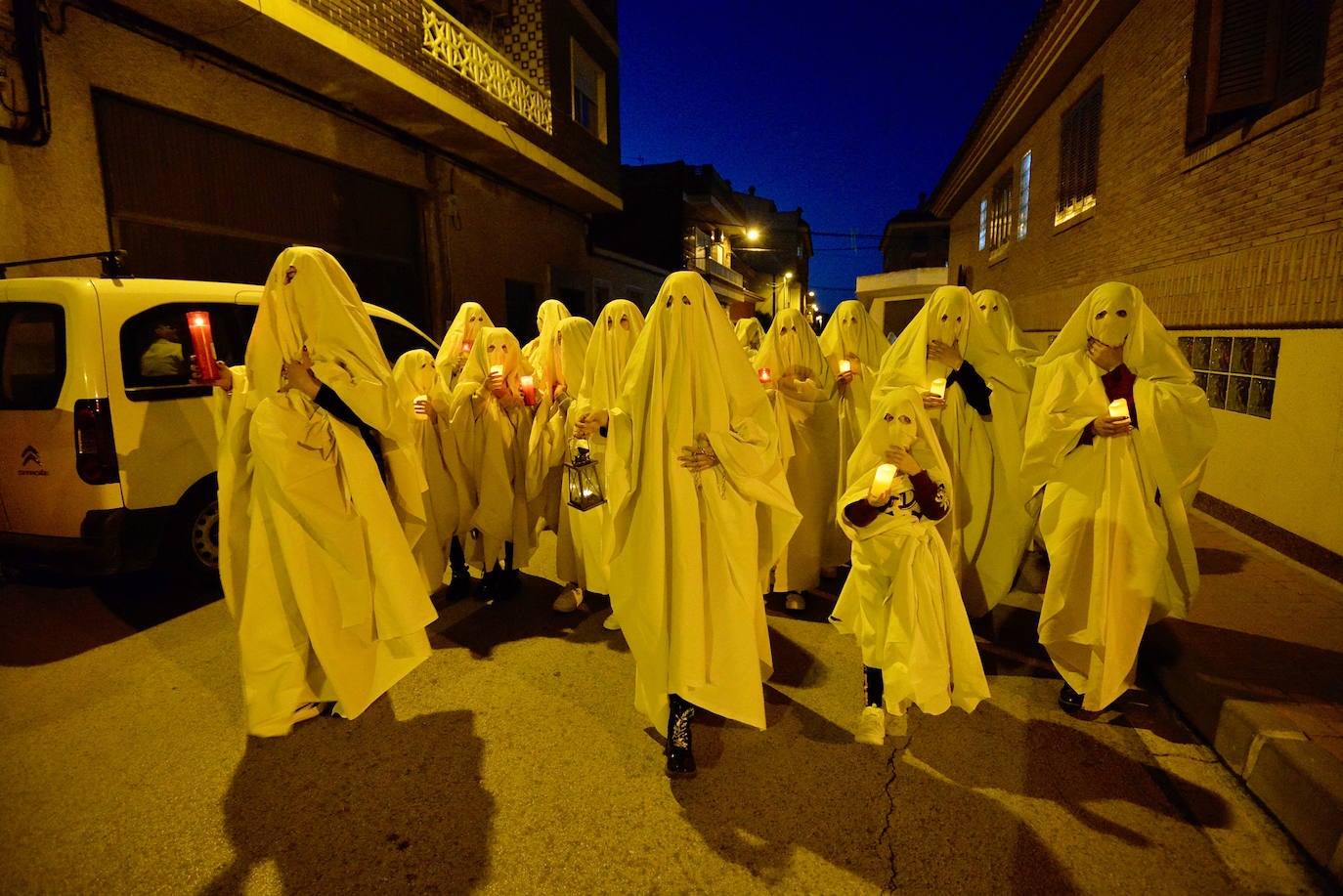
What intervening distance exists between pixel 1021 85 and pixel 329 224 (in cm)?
1151

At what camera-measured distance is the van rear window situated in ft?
14.2

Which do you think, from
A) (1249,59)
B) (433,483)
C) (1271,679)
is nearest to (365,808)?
(433,483)

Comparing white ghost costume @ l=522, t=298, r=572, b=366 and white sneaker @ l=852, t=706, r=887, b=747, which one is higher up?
white ghost costume @ l=522, t=298, r=572, b=366

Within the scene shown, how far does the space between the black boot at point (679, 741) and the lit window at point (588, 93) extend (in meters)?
15.1

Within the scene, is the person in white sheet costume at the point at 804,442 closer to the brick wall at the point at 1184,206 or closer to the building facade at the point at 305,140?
the brick wall at the point at 1184,206

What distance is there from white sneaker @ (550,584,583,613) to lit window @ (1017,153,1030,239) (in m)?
12.1

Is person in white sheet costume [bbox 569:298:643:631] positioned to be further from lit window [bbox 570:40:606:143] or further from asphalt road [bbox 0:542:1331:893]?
lit window [bbox 570:40:606:143]

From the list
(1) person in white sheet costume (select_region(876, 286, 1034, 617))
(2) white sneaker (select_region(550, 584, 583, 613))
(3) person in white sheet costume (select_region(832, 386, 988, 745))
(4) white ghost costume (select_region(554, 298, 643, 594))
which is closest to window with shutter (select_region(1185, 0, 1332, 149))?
(1) person in white sheet costume (select_region(876, 286, 1034, 617))

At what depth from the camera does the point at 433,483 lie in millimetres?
4840

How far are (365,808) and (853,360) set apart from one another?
14.2 feet

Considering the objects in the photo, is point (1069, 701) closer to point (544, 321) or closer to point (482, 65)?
point (544, 321)

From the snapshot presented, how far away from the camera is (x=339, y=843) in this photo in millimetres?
2594

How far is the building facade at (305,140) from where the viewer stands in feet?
20.6

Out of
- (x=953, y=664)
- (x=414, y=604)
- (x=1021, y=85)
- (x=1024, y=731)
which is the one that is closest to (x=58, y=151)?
(x=414, y=604)
